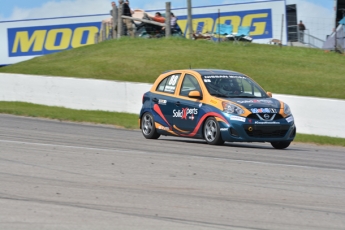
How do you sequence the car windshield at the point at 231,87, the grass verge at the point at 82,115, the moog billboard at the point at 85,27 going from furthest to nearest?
the moog billboard at the point at 85,27 → the grass verge at the point at 82,115 → the car windshield at the point at 231,87

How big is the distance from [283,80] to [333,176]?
16671mm

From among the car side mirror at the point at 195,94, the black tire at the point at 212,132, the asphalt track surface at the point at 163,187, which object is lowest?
the black tire at the point at 212,132

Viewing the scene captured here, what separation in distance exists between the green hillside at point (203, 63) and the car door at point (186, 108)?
33.9 ft

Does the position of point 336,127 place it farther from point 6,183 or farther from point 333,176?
point 6,183

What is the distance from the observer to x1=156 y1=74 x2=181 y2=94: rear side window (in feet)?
48.2

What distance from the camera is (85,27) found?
39.1 meters

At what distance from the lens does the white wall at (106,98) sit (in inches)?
721

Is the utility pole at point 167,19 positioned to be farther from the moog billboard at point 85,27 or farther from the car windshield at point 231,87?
the car windshield at point 231,87

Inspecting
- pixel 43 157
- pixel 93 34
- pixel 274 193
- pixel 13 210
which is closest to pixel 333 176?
pixel 274 193

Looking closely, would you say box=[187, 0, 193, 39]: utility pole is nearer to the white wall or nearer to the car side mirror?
the white wall

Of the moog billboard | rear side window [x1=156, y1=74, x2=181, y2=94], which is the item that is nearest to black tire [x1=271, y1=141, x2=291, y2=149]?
rear side window [x1=156, y1=74, x2=181, y2=94]

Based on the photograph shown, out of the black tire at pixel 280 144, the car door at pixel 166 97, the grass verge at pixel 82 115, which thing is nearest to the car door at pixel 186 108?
the car door at pixel 166 97

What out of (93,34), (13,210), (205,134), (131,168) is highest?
(13,210)

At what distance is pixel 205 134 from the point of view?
13555 mm
